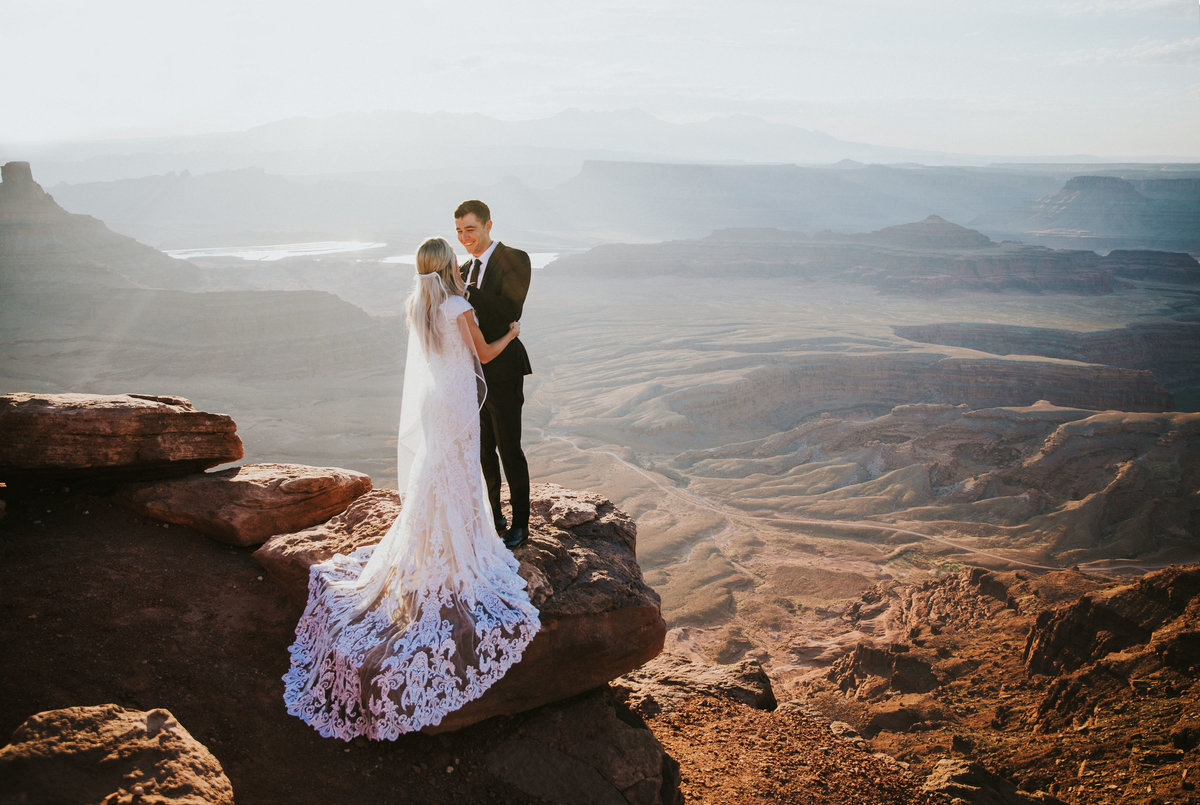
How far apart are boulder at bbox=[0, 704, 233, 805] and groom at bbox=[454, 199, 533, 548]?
2.34m

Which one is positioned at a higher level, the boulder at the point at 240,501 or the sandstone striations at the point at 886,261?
the sandstone striations at the point at 886,261

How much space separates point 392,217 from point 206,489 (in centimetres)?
16247

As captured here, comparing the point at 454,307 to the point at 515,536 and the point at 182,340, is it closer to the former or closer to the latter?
the point at 515,536

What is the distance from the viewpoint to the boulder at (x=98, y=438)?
644 centimetres

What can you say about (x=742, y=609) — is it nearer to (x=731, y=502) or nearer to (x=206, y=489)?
(x=731, y=502)

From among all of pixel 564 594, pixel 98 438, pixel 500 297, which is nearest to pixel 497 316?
pixel 500 297

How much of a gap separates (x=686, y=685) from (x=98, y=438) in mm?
6152

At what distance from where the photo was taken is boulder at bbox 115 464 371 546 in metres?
6.57

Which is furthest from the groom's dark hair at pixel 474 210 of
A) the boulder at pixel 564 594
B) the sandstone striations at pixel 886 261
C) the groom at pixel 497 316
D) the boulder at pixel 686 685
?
the sandstone striations at pixel 886 261

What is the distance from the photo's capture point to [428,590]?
4781 millimetres

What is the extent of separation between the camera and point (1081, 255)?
85375mm

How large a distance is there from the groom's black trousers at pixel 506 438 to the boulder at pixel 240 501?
8.46ft

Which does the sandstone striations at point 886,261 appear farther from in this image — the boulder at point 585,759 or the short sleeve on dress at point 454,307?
the short sleeve on dress at point 454,307

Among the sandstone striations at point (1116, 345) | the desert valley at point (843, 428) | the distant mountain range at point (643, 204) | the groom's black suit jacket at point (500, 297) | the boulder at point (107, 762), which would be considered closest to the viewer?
the boulder at point (107, 762)
